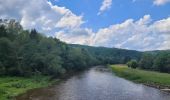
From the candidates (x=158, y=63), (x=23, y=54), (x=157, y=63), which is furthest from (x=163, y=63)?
(x=23, y=54)

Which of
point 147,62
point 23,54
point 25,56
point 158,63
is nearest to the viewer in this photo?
point 23,54

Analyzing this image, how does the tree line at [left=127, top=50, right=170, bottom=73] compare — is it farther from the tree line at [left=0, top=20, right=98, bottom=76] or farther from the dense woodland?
the tree line at [left=0, top=20, right=98, bottom=76]

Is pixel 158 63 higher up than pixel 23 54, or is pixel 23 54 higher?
pixel 23 54

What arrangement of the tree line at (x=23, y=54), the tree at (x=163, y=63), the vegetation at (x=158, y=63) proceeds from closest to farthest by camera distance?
1. the tree line at (x=23, y=54)
2. the tree at (x=163, y=63)
3. the vegetation at (x=158, y=63)

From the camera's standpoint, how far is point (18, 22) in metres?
123

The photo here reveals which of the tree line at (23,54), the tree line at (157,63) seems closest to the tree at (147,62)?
the tree line at (157,63)

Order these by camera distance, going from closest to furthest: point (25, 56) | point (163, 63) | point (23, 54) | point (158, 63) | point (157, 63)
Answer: point (23, 54), point (25, 56), point (163, 63), point (158, 63), point (157, 63)

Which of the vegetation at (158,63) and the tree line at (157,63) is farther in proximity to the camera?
the tree line at (157,63)

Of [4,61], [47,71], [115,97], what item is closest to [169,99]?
[115,97]

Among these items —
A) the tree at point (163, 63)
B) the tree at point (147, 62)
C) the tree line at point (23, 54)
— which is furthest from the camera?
the tree at point (147, 62)

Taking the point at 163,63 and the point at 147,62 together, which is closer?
the point at 163,63

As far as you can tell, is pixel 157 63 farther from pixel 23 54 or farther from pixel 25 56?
pixel 23 54

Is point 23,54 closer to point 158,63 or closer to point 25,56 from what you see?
point 25,56

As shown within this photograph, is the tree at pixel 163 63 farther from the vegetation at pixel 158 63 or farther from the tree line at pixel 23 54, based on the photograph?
the tree line at pixel 23 54
